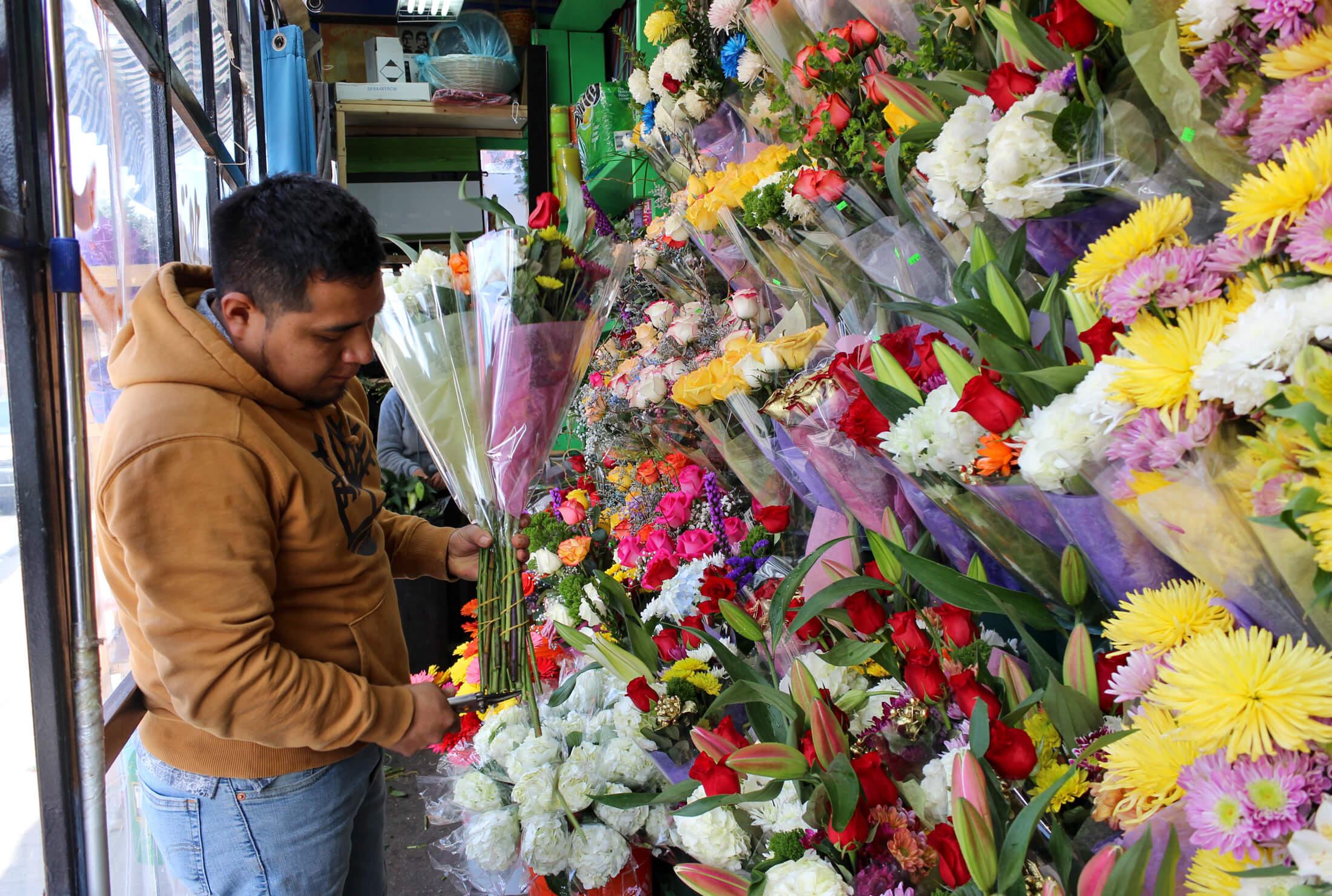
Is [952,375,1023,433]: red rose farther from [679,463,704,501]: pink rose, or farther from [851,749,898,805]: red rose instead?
[679,463,704,501]: pink rose

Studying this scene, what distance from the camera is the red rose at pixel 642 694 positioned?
101 cm

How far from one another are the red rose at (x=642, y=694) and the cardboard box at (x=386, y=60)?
16.9 ft

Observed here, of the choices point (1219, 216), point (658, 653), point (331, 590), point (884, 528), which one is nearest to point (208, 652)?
point (331, 590)

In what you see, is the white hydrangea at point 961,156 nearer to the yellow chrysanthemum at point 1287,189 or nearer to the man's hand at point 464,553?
the yellow chrysanthemum at point 1287,189

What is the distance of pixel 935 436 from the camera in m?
0.73

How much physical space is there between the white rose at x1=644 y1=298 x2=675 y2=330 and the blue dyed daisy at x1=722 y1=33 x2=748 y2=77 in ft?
1.81

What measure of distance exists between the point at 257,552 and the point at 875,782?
29.6 inches

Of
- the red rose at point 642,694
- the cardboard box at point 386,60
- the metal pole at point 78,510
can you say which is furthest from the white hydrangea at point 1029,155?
the cardboard box at point 386,60

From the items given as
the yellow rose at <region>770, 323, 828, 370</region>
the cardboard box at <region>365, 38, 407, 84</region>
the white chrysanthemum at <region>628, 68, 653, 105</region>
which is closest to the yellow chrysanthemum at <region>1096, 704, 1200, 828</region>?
the yellow rose at <region>770, 323, 828, 370</region>

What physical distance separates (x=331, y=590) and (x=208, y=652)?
0.22 meters

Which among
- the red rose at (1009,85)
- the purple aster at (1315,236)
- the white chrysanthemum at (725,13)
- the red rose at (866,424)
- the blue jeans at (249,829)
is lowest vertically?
the blue jeans at (249,829)

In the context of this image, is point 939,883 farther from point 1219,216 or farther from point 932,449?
point 1219,216

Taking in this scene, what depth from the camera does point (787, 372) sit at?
121 cm

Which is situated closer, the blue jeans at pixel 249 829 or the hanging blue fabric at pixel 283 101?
the blue jeans at pixel 249 829
